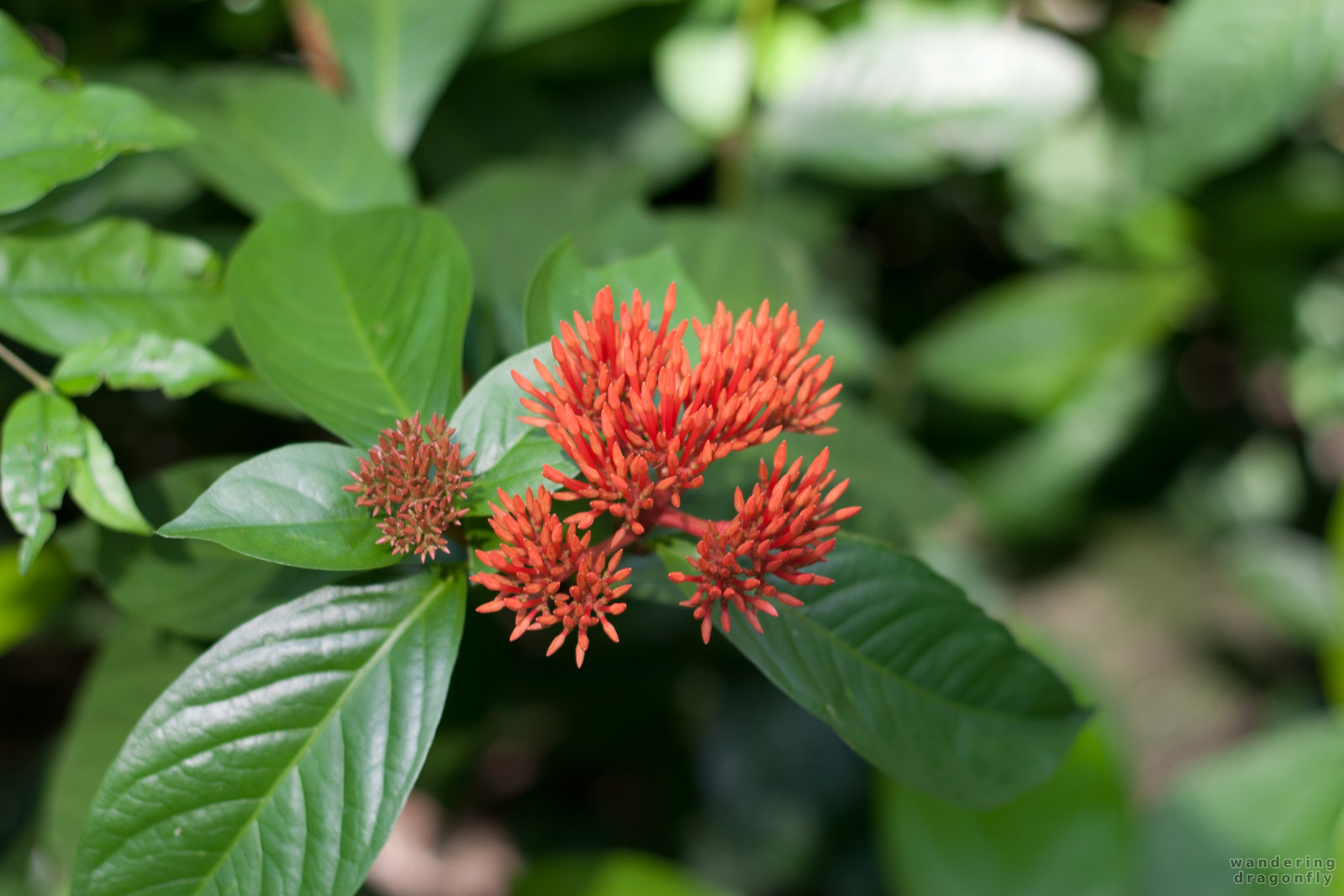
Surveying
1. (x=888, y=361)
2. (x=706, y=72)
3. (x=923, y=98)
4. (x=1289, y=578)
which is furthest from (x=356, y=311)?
(x=1289, y=578)

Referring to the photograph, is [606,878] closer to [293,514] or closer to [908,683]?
[908,683]

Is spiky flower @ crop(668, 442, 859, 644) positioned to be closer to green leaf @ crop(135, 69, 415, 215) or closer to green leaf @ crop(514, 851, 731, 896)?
green leaf @ crop(135, 69, 415, 215)

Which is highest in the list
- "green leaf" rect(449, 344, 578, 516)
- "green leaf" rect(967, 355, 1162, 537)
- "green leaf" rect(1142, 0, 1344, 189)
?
"green leaf" rect(1142, 0, 1344, 189)

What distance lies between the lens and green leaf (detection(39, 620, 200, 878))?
2.51 ft

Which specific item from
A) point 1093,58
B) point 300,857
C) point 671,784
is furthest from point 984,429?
point 300,857

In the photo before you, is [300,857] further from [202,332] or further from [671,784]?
[671,784]

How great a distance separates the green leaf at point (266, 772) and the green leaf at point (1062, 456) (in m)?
1.22

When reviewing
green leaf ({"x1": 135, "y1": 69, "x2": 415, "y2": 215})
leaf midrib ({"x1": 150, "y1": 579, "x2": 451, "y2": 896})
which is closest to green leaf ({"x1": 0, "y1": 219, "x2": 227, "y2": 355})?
green leaf ({"x1": 135, "y1": 69, "x2": 415, "y2": 215})

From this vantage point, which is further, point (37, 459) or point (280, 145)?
point (280, 145)

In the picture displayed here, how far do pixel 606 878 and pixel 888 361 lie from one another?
2.98ft

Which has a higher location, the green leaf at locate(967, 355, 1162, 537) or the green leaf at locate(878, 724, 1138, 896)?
the green leaf at locate(967, 355, 1162, 537)

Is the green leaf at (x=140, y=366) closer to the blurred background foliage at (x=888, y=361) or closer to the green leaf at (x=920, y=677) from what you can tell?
the blurred background foliage at (x=888, y=361)

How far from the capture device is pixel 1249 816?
1118 millimetres

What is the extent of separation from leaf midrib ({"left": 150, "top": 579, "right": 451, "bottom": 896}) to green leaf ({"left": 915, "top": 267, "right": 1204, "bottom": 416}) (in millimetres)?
1046
